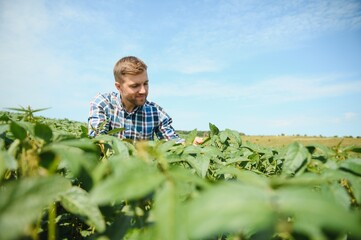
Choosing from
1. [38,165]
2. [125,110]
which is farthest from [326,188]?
[125,110]

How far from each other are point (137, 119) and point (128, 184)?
4433 millimetres

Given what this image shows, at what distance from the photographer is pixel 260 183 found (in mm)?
669

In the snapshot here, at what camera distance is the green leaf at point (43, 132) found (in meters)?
0.96

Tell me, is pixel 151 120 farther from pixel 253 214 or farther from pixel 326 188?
pixel 253 214

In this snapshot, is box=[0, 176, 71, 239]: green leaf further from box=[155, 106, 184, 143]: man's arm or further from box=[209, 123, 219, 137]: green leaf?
box=[155, 106, 184, 143]: man's arm

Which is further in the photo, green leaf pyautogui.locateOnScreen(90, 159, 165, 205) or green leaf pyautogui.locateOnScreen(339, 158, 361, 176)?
green leaf pyautogui.locateOnScreen(339, 158, 361, 176)

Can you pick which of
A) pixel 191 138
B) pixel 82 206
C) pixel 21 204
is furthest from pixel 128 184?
pixel 191 138

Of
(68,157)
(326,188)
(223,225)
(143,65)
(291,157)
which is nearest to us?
(223,225)

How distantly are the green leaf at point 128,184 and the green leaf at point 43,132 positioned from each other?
1.43ft

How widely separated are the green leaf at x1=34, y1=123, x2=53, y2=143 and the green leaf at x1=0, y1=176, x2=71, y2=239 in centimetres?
39

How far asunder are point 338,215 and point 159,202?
0.37 m

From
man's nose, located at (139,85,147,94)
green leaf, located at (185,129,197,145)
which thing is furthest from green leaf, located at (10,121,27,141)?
man's nose, located at (139,85,147,94)

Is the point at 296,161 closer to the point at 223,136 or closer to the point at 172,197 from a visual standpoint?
the point at 172,197

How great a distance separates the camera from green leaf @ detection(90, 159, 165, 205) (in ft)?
1.93
